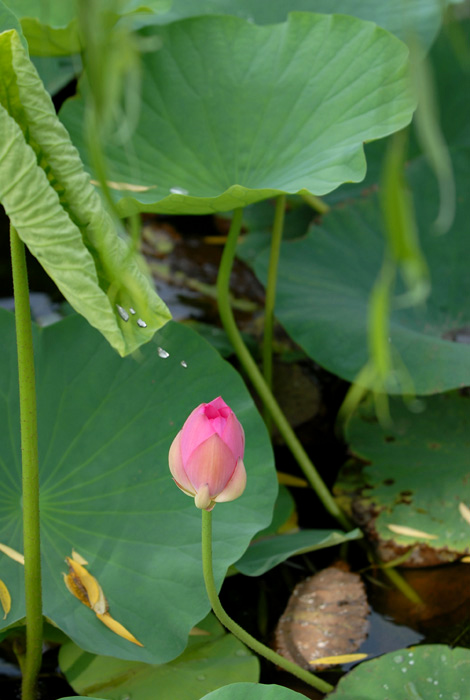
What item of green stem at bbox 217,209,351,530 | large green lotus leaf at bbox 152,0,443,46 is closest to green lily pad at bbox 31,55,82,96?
large green lotus leaf at bbox 152,0,443,46

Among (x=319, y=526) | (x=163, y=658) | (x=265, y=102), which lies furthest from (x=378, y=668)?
(x=265, y=102)

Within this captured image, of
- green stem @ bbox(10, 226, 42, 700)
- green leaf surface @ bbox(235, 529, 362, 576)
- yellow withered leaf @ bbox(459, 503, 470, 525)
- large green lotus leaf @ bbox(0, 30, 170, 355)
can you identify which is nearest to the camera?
large green lotus leaf @ bbox(0, 30, 170, 355)

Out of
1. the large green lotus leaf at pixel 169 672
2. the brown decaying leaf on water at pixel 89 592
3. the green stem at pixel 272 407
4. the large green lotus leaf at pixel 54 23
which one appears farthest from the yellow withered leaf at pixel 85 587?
the large green lotus leaf at pixel 54 23

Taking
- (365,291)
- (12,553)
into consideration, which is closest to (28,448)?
(12,553)

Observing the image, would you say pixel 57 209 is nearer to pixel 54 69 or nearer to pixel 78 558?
pixel 78 558

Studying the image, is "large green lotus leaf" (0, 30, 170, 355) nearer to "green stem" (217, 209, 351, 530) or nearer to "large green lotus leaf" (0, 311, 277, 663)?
"large green lotus leaf" (0, 311, 277, 663)
